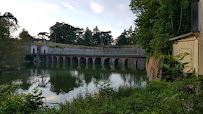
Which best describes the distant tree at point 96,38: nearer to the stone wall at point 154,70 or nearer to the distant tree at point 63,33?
the distant tree at point 63,33

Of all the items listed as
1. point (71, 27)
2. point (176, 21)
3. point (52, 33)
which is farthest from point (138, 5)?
point (52, 33)

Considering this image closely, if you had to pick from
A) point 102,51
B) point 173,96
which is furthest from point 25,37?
point 173,96

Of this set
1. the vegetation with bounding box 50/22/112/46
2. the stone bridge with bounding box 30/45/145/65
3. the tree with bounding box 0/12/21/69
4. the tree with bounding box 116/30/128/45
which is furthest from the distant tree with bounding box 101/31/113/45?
the tree with bounding box 0/12/21/69

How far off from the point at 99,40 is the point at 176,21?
58.8 metres

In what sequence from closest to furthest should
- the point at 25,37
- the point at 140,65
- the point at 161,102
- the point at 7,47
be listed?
1. the point at 161,102
2. the point at 7,47
3. the point at 25,37
4. the point at 140,65

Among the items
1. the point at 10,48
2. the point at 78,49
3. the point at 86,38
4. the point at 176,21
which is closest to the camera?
the point at 176,21

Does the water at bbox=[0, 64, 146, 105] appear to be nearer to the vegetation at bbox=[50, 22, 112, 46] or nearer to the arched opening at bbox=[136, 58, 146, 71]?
the arched opening at bbox=[136, 58, 146, 71]

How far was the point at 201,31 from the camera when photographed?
5027 mm

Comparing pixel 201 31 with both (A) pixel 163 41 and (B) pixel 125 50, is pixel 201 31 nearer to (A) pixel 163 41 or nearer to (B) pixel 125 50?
(A) pixel 163 41

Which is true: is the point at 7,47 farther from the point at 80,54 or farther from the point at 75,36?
the point at 75,36

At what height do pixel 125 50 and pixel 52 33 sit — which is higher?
pixel 52 33

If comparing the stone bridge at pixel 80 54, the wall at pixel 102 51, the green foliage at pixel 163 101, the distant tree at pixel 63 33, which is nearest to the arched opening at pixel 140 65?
the stone bridge at pixel 80 54

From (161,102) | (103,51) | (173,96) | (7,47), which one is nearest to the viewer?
(173,96)

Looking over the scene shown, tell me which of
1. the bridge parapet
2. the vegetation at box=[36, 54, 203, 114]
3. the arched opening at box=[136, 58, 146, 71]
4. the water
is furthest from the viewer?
the bridge parapet
